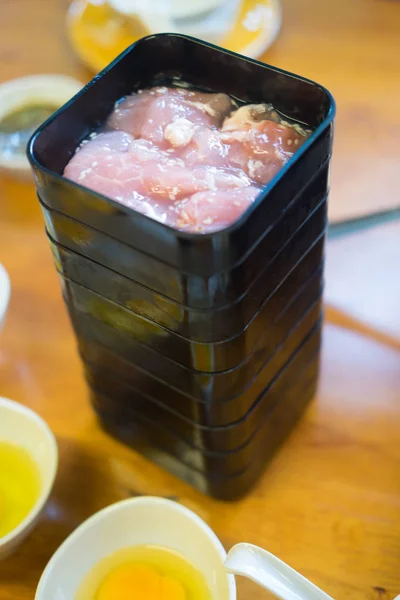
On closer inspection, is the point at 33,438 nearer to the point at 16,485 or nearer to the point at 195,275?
the point at 16,485

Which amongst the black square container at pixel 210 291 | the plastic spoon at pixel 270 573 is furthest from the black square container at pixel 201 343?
the plastic spoon at pixel 270 573

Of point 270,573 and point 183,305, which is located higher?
point 183,305

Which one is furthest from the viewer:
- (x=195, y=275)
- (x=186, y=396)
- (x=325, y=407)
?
(x=325, y=407)

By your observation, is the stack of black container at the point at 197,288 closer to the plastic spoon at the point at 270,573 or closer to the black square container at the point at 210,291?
the black square container at the point at 210,291

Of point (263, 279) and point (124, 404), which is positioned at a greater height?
point (263, 279)

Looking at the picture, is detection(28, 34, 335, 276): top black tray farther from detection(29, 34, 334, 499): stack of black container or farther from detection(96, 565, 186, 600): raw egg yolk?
detection(96, 565, 186, 600): raw egg yolk

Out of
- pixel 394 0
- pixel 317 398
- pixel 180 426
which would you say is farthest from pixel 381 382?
pixel 394 0

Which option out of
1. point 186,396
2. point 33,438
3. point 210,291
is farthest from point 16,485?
point 210,291

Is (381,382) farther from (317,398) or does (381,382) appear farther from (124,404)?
(124,404)
